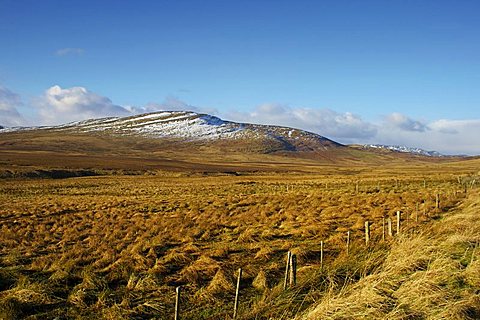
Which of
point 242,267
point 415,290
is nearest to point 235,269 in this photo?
point 242,267

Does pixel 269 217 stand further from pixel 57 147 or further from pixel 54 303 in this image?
pixel 57 147

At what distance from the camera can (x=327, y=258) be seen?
37.0ft

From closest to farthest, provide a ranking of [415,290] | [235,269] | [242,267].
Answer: [415,290], [235,269], [242,267]

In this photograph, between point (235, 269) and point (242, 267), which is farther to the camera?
point (242, 267)

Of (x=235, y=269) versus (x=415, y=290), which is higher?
(x=415, y=290)

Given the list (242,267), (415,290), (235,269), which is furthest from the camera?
(242,267)

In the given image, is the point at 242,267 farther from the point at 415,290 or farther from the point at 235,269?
the point at 415,290

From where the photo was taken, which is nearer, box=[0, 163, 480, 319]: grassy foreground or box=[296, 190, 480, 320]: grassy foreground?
box=[296, 190, 480, 320]: grassy foreground

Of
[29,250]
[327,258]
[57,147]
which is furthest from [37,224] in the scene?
[57,147]

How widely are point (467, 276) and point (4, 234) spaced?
1794cm

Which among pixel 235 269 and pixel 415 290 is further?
pixel 235 269

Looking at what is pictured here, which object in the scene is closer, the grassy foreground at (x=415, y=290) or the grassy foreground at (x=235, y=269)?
the grassy foreground at (x=415, y=290)

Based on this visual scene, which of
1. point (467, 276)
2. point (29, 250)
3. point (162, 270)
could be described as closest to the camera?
point (467, 276)

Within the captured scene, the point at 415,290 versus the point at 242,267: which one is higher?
the point at 415,290
